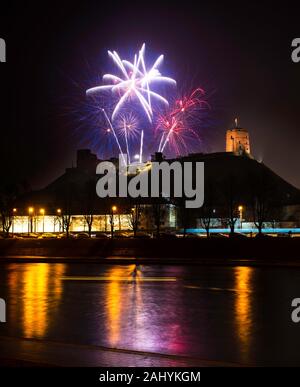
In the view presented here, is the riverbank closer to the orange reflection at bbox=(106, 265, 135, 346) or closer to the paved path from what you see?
the orange reflection at bbox=(106, 265, 135, 346)

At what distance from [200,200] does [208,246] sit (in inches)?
1804

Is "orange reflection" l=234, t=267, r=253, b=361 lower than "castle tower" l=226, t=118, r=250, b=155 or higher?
lower

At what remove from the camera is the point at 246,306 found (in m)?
13.5

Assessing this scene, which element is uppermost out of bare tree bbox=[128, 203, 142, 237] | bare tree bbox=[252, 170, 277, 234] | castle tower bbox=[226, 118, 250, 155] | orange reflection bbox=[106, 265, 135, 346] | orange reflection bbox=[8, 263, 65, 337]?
castle tower bbox=[226, 118, 250, 155]

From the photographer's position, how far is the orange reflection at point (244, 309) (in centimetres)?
995

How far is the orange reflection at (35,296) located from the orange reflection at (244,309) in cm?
398

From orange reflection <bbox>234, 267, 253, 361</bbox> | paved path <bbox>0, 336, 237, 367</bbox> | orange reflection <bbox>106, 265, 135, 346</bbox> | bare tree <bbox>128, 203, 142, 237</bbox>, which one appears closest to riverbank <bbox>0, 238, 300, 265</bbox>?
orange reflection <bbox>234, 267, 253, 361</bbox>

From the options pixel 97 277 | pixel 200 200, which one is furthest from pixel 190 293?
pixel 200 200

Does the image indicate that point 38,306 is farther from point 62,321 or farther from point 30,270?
point 30,270

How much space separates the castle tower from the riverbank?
142 m

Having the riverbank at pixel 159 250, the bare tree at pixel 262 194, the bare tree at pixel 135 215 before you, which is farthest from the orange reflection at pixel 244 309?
the bare tree at pixel 135 215

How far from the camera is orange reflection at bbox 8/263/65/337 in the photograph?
37.9ft

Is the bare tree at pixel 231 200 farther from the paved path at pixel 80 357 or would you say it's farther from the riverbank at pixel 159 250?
the paved path at pixel 80 357

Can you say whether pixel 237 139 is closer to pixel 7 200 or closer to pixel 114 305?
pixel 7 200
